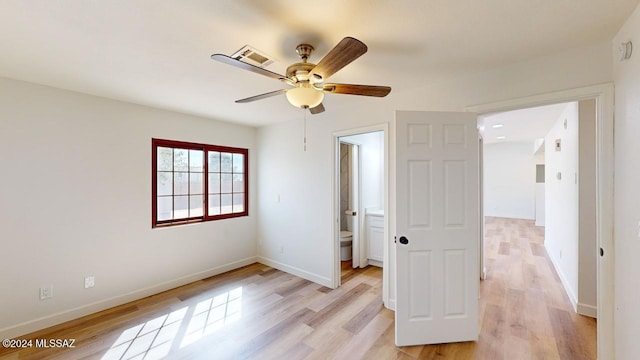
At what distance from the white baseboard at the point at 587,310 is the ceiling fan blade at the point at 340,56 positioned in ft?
11.6

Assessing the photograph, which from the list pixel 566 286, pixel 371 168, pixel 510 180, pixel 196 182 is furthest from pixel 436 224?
pixel 510 180

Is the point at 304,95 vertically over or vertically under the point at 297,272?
over

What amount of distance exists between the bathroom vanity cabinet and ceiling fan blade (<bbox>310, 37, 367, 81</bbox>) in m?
3.13

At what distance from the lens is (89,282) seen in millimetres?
2893

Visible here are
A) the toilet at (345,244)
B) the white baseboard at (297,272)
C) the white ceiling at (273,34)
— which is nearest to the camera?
the white ceiling at (273,34)

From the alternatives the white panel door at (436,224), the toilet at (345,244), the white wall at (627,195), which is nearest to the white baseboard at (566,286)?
the white wall at (627,195)

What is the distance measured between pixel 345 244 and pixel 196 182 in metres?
2.71

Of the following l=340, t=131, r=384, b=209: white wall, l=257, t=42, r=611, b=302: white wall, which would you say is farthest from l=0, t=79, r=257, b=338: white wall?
l=340, t=131, r=384, b=209: white wall

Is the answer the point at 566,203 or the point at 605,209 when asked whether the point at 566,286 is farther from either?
the point at 605,209

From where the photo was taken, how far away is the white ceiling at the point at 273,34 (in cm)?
147

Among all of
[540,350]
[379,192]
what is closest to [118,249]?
[379,192]

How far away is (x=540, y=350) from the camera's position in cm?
218

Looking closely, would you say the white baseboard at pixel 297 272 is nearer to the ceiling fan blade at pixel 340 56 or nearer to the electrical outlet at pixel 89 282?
the electrical outlet at pixel 89 282

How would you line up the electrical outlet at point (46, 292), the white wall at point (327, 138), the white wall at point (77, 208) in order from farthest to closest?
the electrical outlet at point (46, 292) → the white wall at point (77, 208) → the white wall at point (327, 138)
